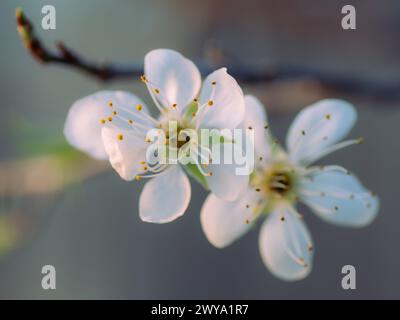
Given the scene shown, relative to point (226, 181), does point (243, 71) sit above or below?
above

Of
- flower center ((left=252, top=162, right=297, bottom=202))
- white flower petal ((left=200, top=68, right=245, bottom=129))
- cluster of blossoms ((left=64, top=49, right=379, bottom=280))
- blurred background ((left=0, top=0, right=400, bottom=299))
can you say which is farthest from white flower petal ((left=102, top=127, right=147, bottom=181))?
blurred background ((left=0, top=0, right=400, bottom=299))

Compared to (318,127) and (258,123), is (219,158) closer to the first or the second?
(258,123)

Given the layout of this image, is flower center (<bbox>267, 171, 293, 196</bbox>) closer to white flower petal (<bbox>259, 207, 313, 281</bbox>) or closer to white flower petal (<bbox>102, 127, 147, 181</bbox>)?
white flower petal (<bbox>259, 207, 313, 281</bbox>)

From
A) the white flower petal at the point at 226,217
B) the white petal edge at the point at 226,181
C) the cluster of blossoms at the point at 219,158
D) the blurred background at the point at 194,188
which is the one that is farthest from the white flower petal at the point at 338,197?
the blurred background at the point at 194,188

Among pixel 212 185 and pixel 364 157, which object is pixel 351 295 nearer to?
pixel 364 157

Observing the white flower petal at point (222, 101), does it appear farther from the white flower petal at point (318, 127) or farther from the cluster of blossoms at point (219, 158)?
the white flower petal at point (318, 127)

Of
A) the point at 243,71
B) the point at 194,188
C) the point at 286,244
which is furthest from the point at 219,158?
the point at 194,188
